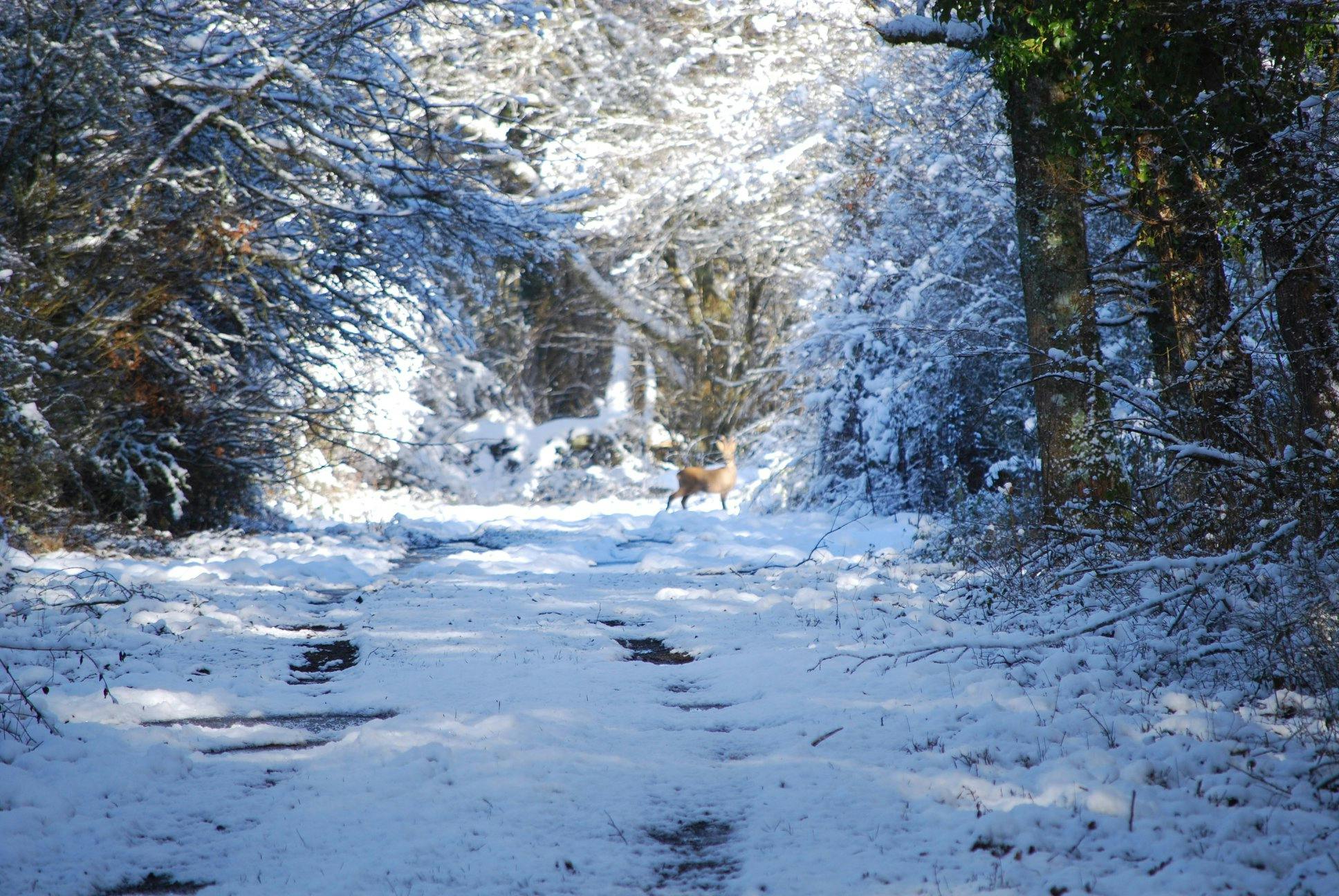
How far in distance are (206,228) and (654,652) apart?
717 cm

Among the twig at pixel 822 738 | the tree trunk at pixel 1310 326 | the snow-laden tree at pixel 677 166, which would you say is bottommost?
the twig at pixel 822 738

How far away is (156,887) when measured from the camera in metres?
2.82

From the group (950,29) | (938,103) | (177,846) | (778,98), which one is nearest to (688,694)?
(177,846)

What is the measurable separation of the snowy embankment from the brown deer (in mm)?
9340

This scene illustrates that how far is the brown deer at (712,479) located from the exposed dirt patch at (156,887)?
42.8ft

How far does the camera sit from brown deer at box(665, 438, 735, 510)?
1584cm

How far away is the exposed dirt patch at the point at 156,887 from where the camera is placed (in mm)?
2785

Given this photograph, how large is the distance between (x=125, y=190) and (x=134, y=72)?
1116 millimetres

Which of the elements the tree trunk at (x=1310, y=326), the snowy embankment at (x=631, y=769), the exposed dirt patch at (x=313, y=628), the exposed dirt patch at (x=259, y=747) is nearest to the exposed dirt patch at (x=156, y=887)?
the snowy embankment at (x=631, y=769)

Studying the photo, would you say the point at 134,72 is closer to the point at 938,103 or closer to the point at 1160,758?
the point at 938,103

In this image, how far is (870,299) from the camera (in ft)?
40.8

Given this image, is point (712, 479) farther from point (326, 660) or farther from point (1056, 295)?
point (326, 660)

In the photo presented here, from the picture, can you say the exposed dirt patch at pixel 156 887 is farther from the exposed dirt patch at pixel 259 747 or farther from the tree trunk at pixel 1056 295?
the tree trunk at pixel 1056 295

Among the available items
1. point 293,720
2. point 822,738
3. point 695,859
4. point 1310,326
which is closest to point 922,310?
point 1310,326
